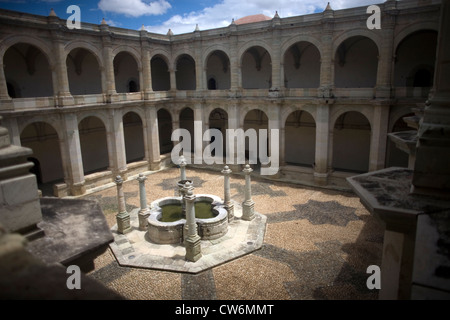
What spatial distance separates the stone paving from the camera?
405 inches

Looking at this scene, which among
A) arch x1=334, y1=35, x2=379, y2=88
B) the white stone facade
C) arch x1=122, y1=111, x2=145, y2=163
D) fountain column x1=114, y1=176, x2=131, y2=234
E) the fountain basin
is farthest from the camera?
arch x1=122, y1=111, x2=145, y2=163

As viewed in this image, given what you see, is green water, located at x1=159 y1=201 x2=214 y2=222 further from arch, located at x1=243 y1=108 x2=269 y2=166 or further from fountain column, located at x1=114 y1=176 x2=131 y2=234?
arch, located at x1=243 y1=108 x2=269 y2=166

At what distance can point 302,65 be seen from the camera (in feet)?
79.9

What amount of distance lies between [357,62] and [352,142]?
5740mm

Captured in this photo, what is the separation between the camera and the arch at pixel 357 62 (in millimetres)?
21406

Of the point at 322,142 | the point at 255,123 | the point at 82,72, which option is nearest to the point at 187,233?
the point at 322,142

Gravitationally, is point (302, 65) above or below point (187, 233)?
above

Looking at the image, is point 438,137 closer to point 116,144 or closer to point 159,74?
point 116,144

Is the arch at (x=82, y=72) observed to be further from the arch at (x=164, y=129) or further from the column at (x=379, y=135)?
the column at (x=379, y=135)

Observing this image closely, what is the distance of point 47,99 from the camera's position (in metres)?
18.3

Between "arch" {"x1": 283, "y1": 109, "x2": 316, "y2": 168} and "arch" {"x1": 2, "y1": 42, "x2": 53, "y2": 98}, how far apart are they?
17.7 meters

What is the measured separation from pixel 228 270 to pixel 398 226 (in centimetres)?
791

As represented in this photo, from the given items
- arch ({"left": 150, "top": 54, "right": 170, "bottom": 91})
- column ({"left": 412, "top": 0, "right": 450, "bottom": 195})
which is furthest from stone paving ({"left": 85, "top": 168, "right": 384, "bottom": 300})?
arch ({"left": 150, "top": 54, "right": 170, "bottom": 91})

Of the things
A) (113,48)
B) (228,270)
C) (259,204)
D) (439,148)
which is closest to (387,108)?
(259,204)
